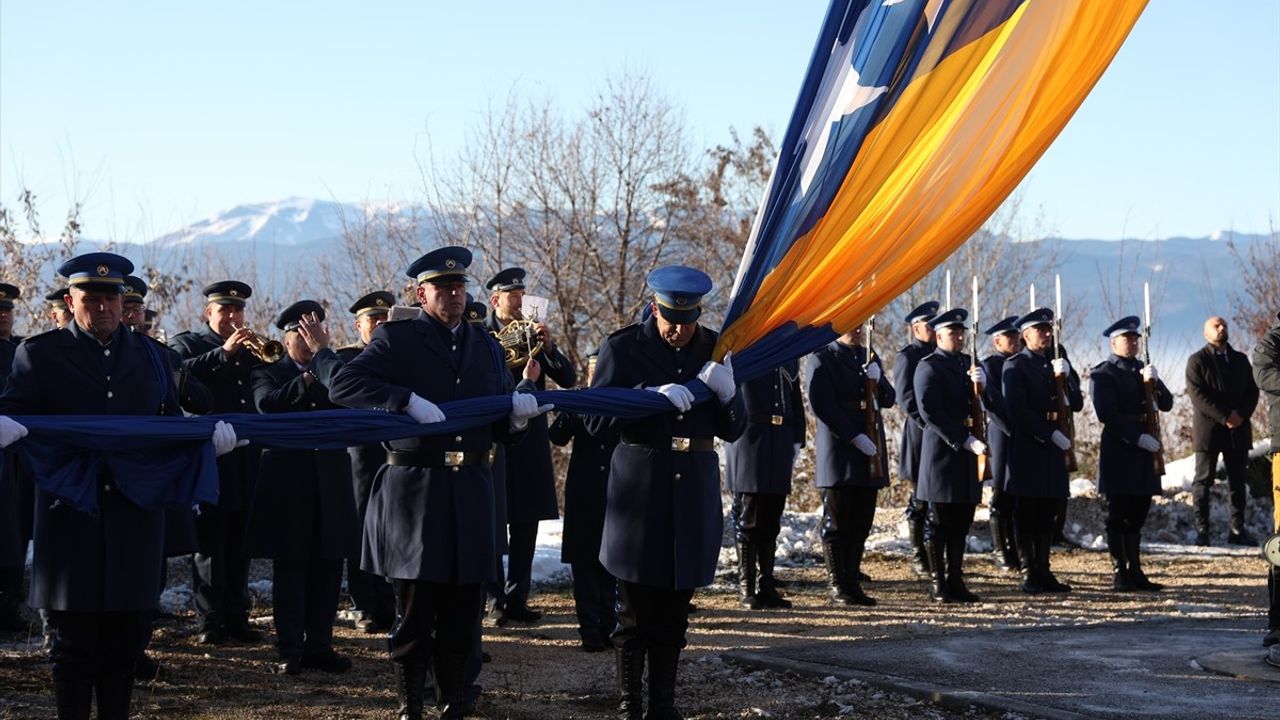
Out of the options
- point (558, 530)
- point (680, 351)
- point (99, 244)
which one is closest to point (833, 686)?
point (680, 351)

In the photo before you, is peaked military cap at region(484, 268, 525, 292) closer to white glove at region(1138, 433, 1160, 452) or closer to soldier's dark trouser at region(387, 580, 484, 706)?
soldier's dark trouser at region(387, 580, 484, 706)

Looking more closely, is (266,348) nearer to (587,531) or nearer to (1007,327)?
(587,531)

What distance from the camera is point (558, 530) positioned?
14039 millimetres

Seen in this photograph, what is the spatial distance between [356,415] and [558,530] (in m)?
7.76

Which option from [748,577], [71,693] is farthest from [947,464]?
[71,693]

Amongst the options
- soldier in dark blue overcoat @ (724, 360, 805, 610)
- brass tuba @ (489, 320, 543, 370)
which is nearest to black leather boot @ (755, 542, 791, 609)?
soldier in dark blue overcoat @ (724, 360, 805, 610)

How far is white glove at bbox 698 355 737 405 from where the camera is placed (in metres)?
6.84

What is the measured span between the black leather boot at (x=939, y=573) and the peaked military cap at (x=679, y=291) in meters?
4.64

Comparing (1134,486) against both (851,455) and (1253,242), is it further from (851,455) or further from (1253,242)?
(1253,242)

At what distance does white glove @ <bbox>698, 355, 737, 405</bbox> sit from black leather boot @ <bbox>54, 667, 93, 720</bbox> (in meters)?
2.77

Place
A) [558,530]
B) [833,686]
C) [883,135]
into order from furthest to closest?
[558,530], [833,686], [883,135]

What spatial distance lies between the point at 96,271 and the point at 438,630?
6.54ft

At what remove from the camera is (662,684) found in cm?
681

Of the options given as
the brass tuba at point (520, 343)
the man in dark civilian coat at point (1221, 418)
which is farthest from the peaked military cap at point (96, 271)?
the man in dark civilian coat at point (1221, 418)
